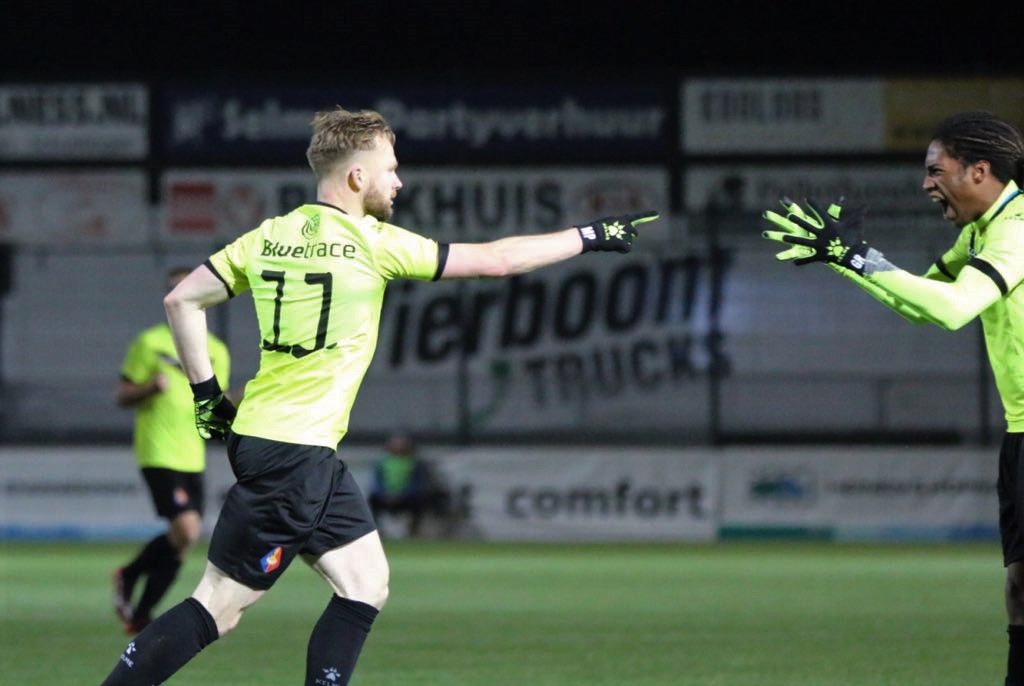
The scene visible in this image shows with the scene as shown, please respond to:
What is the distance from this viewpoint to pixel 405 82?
2397cm

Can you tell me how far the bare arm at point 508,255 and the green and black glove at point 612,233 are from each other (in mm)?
37

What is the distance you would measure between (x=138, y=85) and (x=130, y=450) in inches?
219

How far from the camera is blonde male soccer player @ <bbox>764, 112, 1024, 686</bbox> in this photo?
5.74 metres

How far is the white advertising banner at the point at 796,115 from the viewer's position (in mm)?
23422

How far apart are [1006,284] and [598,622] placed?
594 cm

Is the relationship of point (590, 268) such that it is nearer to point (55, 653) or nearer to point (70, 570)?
point (70, 570)

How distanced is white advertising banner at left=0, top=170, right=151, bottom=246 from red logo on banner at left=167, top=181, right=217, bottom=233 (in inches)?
18.2

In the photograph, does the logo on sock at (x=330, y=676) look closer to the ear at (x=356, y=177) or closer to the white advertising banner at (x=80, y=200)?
the ear at (x=356, y=177)

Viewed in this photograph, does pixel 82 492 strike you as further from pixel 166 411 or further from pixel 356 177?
pixel 356 177

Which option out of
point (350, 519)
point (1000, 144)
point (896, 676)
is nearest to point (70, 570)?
point (896, 676)

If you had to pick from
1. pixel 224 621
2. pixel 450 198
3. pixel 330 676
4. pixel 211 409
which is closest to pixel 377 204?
pixel 211 409

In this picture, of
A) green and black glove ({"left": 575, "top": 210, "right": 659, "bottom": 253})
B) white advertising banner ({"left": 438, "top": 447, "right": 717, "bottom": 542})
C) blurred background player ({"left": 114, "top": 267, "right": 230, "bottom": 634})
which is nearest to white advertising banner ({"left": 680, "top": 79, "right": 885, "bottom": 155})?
white advertising banner ({"left": 438, "top": 447, "right": 717, "bottom": 542})

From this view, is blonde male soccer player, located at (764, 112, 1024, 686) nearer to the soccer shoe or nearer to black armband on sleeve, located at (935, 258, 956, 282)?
black armband on sleeve, located at (935, 258, 956, 282)

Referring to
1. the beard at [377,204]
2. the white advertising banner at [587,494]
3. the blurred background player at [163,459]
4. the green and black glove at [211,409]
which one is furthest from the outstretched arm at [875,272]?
the white advertising banner at [587,494]
